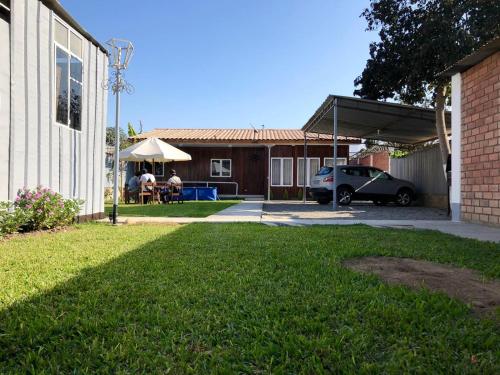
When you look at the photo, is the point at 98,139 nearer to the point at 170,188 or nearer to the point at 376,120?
the point at 170,188

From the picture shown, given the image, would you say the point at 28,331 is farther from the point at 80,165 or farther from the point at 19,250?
the point at 80,165

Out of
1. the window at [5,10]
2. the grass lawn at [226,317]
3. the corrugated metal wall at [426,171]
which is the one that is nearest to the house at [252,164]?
the corrugated metal wall at [426,171]

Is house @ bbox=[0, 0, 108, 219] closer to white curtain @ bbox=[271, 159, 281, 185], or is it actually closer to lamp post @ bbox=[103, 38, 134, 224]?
lamp post @ bbox=[103, 38, 134, 224]

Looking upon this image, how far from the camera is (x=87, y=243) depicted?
5543mm

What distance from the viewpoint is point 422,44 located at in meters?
12.9

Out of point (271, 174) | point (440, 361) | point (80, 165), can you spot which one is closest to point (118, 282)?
point (440, 361)

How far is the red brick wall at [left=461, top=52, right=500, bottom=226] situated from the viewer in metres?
7.93

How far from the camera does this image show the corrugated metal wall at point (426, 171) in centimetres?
1467

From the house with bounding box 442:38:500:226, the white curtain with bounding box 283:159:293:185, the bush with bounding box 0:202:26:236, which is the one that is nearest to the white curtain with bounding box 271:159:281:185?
the white curtain with bounding box 283:159:293:185

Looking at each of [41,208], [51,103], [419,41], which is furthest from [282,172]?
[41,208]

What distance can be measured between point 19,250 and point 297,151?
57.3 feet

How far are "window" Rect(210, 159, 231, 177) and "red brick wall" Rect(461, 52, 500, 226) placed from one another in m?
13.7

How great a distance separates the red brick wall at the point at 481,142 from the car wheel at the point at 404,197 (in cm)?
683

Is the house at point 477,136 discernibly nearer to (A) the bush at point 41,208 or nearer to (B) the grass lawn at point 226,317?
(B) the grass lawn at point 226,317
